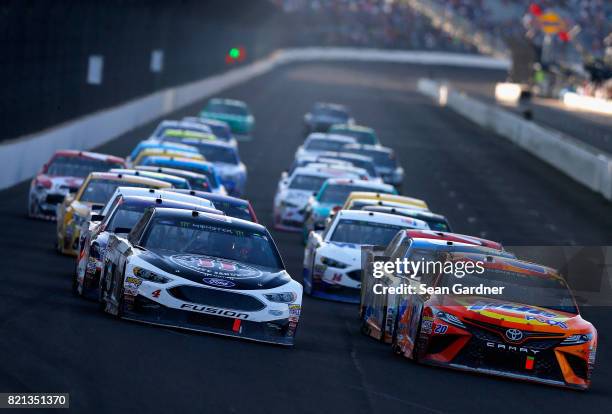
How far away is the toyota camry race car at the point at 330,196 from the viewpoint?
26609 mm

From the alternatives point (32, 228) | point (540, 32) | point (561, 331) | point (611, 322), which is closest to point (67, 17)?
point (32, 228)

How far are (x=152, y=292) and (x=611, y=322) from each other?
9013mm

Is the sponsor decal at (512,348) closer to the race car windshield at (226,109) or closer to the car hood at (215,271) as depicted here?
the car hood at (215,271)

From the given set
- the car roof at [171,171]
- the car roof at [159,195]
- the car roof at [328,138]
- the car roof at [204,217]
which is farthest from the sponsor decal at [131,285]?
the car roof at [328,138]

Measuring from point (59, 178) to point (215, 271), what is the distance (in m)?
12.4

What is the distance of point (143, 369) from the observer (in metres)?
11.9

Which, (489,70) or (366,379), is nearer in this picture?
(366,379)

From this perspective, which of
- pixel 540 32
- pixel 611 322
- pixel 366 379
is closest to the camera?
pixel 366 379

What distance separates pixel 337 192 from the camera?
27.9m

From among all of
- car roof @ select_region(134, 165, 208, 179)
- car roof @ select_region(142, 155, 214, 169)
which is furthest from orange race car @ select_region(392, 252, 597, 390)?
car roof @ select_region(142, 155, 214, 169)

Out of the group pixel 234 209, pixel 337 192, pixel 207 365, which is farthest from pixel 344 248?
pixel 337 192

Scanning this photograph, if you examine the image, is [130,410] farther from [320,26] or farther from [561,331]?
[320,26]

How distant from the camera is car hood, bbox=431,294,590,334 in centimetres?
1391

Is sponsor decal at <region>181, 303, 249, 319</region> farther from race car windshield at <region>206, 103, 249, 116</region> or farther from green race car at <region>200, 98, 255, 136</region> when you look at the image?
race car windshield at <region>206, 103, 249, 116</region>
